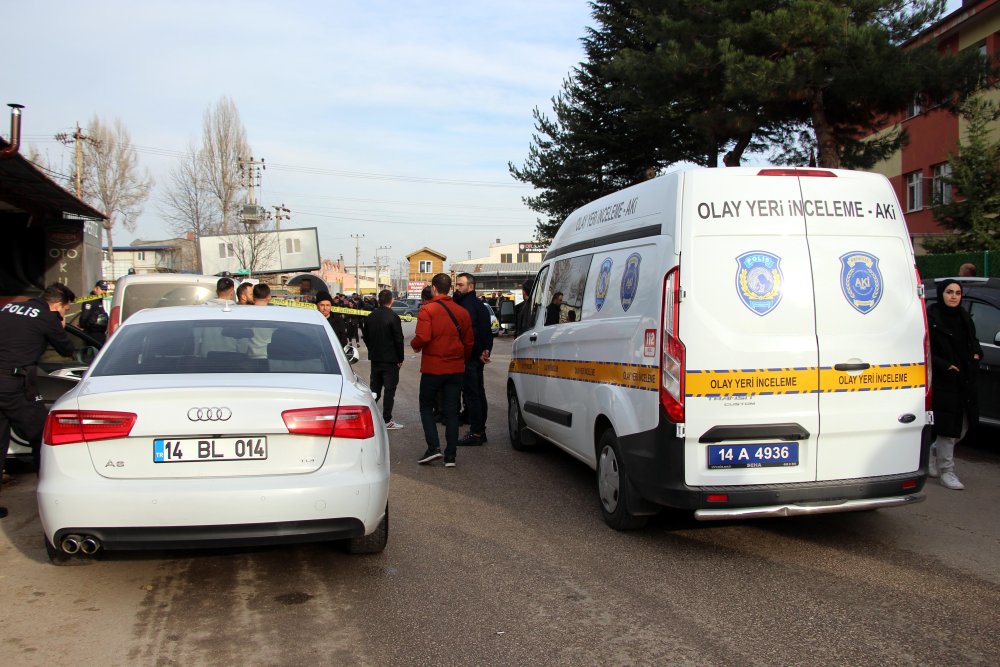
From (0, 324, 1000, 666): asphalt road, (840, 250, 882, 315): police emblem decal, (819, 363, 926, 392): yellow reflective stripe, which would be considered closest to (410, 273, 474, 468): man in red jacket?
(0, 324, 1000, 666): asphalt road

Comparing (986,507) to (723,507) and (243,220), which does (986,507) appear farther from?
(243,220)

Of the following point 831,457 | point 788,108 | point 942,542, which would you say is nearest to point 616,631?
point 831,457

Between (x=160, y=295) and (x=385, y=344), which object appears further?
(x=160, y=295)

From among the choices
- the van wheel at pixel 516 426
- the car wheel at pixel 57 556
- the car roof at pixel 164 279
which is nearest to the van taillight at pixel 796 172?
the van wheel at pixel 516 426

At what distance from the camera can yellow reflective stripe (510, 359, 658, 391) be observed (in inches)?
192

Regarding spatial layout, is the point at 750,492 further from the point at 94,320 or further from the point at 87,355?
the point at 94,320

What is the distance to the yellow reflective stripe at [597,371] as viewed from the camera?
4.88 m

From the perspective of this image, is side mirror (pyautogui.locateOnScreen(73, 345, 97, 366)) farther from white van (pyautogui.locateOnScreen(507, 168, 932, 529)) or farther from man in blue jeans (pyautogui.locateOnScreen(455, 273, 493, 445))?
white van (pyautogui.locateOnScreen(507, 168, 932, 529))

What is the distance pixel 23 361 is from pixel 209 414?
2.73 meters

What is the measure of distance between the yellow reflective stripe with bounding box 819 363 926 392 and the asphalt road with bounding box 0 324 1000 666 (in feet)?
3.40

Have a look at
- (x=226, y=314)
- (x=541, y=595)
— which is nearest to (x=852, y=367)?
(x=541, y=595)

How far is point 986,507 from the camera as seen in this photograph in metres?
5.96

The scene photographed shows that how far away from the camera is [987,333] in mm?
7949

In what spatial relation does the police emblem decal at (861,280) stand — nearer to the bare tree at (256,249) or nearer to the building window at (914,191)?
the building window at (914,191)
